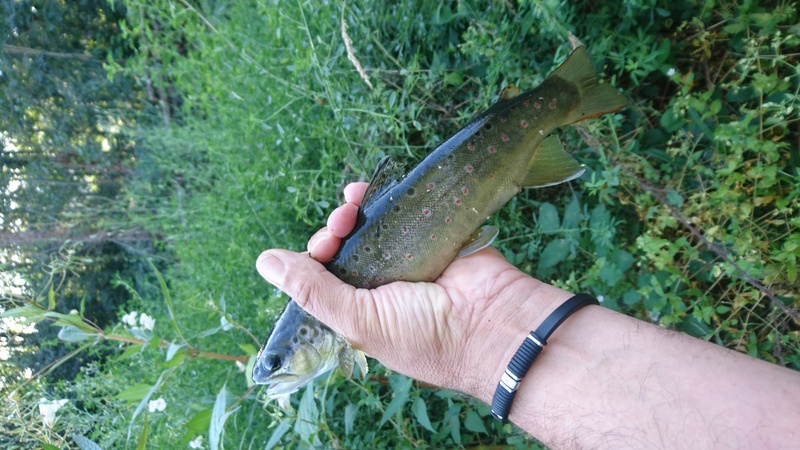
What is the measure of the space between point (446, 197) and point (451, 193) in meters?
0.02

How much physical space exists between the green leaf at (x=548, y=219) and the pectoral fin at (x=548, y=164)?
61cm

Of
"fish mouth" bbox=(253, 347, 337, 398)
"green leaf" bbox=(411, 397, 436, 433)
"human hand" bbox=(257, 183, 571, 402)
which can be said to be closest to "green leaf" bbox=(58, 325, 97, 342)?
"fish mouth" bbox=(253, 347, 337, 398)

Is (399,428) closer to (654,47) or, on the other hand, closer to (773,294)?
(773,294)

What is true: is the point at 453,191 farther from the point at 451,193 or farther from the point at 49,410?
the point at 49,410

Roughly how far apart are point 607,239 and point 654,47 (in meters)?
0.92

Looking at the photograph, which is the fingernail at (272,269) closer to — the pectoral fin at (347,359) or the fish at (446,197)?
the fish at (446,197)

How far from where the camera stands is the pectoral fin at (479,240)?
1.84 metres

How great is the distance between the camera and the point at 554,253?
7.85ft

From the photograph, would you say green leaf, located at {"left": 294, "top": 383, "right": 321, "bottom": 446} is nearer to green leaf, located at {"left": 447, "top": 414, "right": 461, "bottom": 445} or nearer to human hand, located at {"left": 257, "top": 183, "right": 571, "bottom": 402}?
human hand, located at {"left": 257, "top": 183, "right": 571, "bottom": 402}

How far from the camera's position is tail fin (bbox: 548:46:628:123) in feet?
6.05

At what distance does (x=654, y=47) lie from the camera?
7.14ft

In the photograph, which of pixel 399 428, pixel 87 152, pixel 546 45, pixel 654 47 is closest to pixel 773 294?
pixel 654 47

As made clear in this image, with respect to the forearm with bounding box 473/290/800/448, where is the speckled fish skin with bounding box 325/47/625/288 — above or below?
above

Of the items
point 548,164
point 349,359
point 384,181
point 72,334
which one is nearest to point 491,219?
point 548,164
